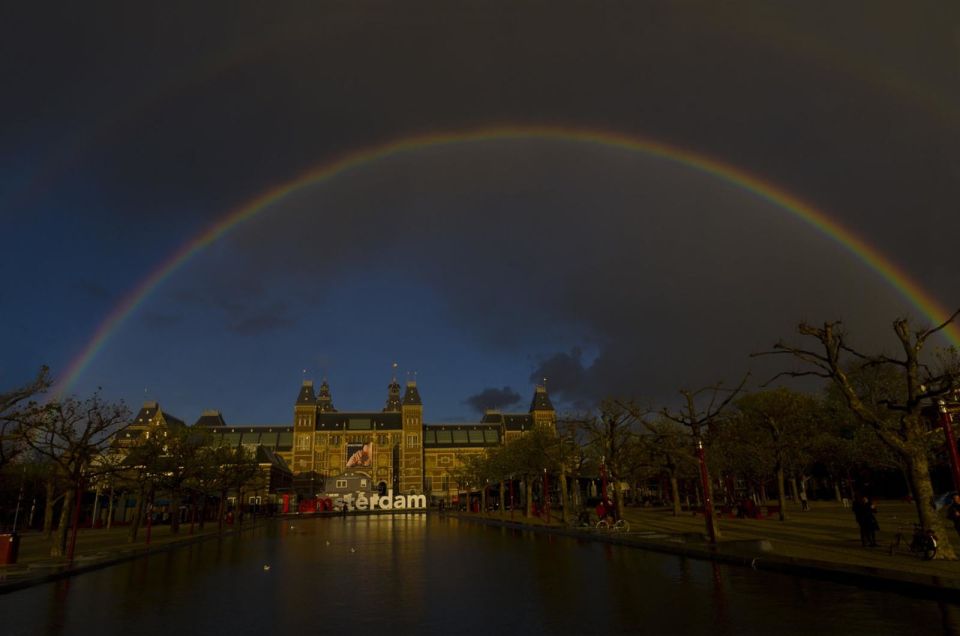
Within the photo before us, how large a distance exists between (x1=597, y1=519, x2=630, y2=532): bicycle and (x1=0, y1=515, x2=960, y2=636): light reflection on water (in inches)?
413

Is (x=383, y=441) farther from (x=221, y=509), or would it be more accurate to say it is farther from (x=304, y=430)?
(x=221, y=509)

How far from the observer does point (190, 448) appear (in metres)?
55.0

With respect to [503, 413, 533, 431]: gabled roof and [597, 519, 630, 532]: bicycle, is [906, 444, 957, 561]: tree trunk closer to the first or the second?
[597, 519, 630, 532]: bicycle

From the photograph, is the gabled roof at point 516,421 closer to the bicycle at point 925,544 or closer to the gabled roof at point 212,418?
the gabled roof at point 212,418

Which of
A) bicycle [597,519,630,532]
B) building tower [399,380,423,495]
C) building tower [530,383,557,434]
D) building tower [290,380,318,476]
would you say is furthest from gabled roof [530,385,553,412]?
bicycle [597,519,630,532]

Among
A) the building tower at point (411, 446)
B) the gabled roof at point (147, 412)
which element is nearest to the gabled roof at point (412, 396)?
the building tower at point (411, 446)

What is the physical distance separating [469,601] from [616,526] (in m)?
23.3

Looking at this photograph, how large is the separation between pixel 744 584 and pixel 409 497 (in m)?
111

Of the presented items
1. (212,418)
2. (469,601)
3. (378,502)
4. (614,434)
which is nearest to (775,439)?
(614,434)

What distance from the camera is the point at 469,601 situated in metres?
15.5

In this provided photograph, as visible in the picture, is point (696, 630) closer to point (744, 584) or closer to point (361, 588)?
point (744, 584)

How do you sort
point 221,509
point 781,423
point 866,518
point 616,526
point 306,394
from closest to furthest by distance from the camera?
point 866,518, point 616,526, point 221,509, point 781,423, point 306,394

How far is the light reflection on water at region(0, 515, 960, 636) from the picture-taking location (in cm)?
1217

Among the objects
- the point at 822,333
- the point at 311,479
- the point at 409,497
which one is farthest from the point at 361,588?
the point at 311,479
